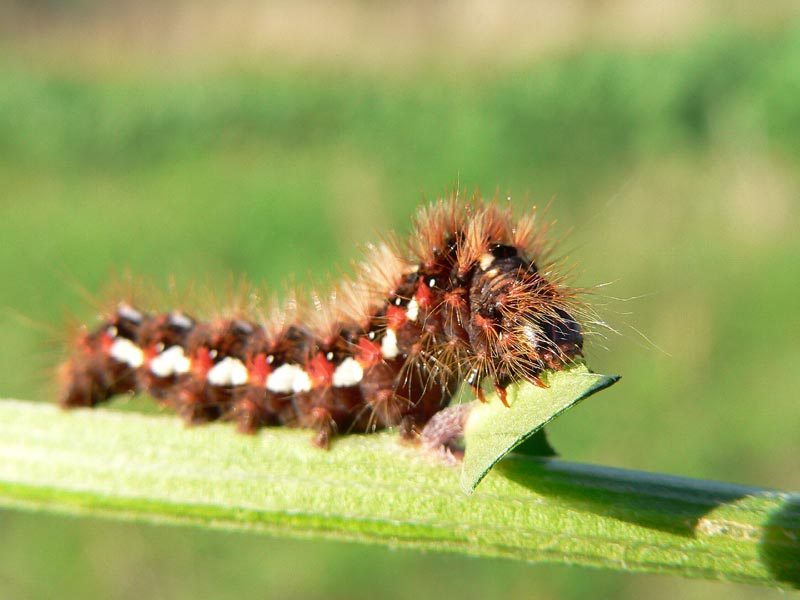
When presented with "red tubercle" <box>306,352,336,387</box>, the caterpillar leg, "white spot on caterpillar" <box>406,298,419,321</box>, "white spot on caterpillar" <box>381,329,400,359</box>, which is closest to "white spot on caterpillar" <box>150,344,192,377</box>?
"red tubercle" <box>306,352,336,387</box>

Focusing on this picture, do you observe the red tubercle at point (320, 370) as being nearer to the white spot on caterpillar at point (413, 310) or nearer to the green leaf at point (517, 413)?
the white spot on caterpillar at point (413, 310)

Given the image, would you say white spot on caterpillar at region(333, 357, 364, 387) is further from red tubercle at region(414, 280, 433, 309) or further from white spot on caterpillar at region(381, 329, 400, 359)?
red tubercle at region(414, 280, 433, 309)

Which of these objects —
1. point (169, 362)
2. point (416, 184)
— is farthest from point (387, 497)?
point (416, 184)

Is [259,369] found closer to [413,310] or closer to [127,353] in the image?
[413,310]

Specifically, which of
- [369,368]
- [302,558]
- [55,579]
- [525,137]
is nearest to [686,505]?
[369,368]

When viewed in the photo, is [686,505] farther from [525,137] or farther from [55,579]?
[525,137]

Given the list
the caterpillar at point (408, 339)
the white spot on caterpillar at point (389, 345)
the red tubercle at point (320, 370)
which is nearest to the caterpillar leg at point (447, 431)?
the caterpillar at point (408, 339)
